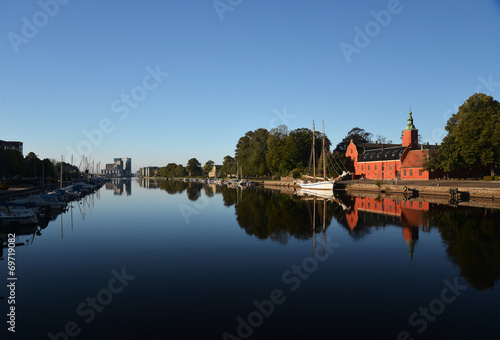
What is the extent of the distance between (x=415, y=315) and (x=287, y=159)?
87.6m

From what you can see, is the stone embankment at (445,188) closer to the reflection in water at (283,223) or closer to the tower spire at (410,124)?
the reflection in water at (283,223)

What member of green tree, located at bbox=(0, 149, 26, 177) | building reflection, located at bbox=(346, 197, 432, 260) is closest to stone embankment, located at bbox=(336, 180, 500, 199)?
building reflection, located at bbox=(346, 197, 432, 260)

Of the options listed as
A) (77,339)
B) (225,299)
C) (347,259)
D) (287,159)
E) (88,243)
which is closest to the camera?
(77,339)

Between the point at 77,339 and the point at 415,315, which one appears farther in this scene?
the point at 415,315

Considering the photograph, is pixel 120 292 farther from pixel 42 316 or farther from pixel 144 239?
pixel 144 239

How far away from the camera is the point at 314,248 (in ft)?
66.0

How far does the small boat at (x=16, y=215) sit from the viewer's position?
25688 millimetres

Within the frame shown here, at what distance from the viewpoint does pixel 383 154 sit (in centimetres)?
9119

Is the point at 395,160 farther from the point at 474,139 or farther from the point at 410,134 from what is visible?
the point at 474,139

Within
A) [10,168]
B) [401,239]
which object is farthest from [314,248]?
[10,168]

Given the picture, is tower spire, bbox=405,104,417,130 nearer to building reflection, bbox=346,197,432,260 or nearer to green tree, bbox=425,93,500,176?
green tree, bbox=425,93,500,176

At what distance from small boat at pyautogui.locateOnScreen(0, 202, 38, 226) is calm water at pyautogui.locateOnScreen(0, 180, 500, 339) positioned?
1863 millimetres

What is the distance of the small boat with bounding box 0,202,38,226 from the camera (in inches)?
1011

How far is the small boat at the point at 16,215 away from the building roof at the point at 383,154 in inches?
3085
